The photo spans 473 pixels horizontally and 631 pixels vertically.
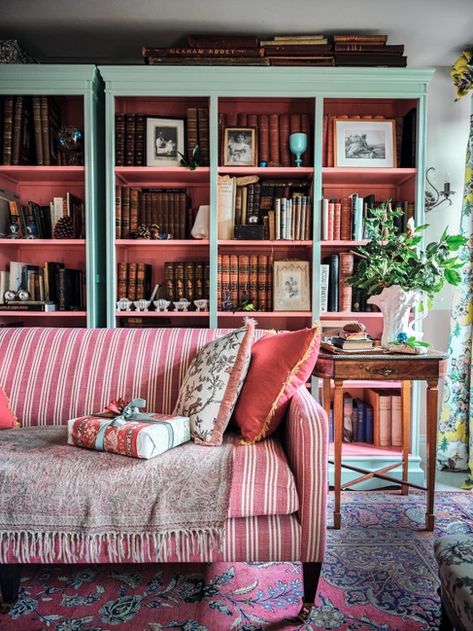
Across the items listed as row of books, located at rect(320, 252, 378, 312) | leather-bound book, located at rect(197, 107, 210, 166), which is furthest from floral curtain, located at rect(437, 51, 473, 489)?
leather-bound book, located at rect(197, 107, 210, 166)

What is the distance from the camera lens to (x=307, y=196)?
2770mm

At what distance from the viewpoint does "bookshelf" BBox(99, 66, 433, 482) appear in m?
2.58

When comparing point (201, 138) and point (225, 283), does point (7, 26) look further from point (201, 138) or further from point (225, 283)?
point (225, 283)

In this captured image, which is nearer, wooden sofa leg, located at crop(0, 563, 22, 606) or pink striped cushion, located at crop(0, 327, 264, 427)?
wooden sofa leg, located at crop(0, 563, 22, 606)

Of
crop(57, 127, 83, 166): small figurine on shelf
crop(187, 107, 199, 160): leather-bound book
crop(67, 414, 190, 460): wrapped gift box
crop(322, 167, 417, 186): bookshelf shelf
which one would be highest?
crop(187, 107, 199, 160): leather-bound book

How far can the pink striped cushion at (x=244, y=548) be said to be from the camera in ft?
4.70

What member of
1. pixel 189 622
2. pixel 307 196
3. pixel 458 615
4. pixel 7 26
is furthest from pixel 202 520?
pixel 7 26

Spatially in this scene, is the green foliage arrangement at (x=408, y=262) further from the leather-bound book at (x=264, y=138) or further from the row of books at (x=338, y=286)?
the leather-bound book at (x=264, y=138)

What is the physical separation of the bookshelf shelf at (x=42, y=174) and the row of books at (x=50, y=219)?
13cm

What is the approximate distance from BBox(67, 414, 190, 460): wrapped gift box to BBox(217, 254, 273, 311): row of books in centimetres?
111

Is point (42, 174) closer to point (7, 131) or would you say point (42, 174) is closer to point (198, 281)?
point (7, 131)

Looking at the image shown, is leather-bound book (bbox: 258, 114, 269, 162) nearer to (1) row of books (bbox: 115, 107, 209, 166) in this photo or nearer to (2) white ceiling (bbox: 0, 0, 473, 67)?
(1) row of books (bbox: 115, 107, 209, 166)

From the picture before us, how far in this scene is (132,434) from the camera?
157cm

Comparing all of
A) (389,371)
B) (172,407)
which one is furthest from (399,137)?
(172,407)
